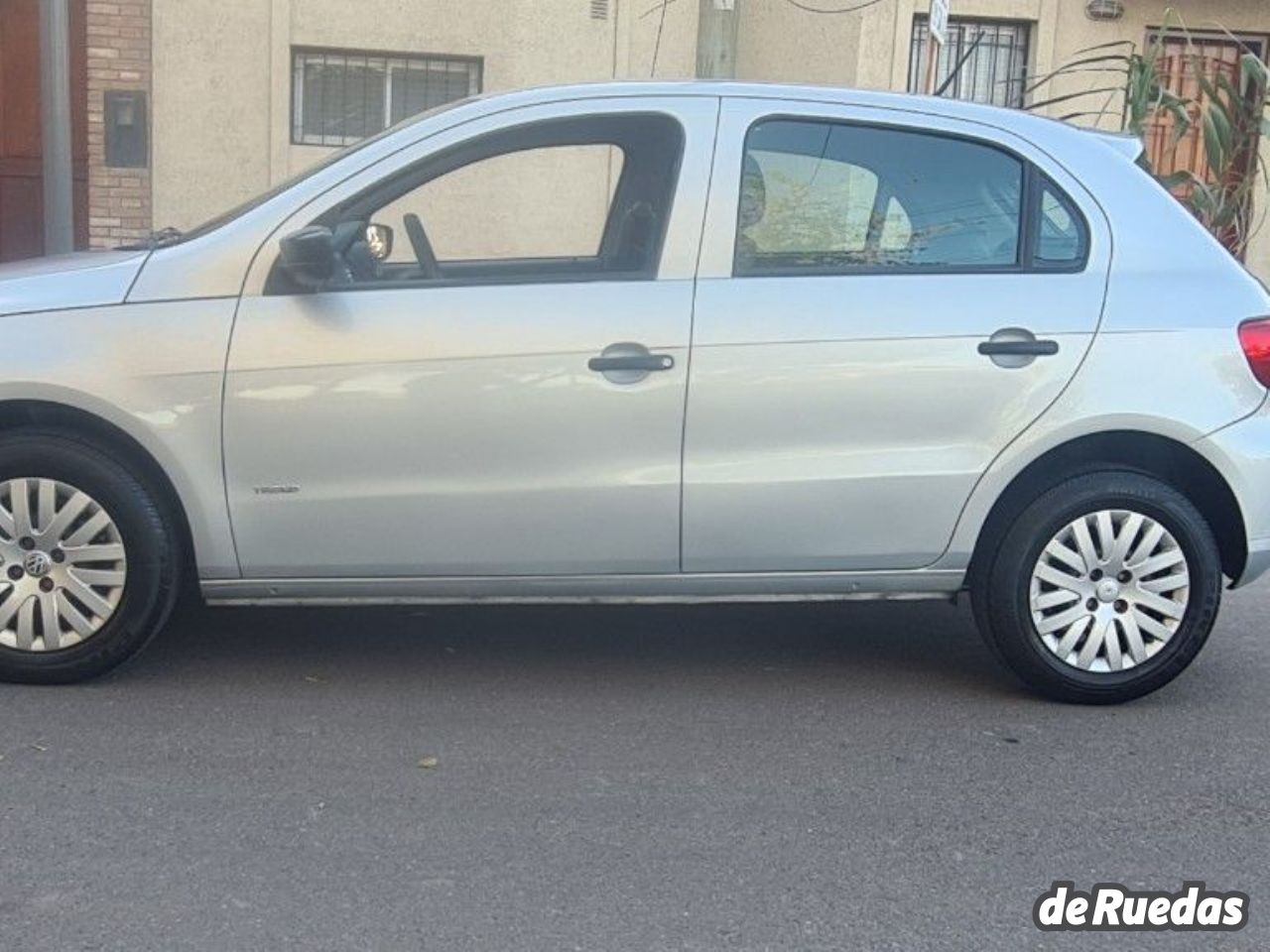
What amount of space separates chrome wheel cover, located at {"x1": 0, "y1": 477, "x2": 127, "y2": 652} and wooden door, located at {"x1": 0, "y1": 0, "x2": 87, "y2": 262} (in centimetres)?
693

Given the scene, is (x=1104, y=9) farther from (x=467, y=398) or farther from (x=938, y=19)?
(x=467, y=398)

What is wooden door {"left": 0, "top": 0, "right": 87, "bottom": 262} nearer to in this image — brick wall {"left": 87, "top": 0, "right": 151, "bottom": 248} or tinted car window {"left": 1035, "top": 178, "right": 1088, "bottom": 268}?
brick wall {"left": 87, "top": 0, "right": 151, "bottom": 248}

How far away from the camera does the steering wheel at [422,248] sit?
4.68 metres

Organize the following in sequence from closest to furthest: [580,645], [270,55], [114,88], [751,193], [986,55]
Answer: [751,193], [580,645], [114,88], [270,55], [986,55]

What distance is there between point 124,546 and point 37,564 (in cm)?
27

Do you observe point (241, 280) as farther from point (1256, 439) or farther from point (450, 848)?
point (1256, 439)

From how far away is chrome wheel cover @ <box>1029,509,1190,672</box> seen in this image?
14.5ft

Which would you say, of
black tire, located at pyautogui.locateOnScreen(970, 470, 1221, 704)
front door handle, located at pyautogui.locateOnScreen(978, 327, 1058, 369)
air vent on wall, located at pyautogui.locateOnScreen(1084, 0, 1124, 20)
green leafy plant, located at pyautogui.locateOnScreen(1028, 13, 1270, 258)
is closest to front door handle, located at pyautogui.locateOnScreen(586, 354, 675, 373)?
front door handle, located at pyautogui.locateOnScreen(978, 327, 1058, 369)

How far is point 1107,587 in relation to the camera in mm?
4449

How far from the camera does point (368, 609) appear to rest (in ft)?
17.8

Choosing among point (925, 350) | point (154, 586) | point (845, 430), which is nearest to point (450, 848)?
point (154, 586)

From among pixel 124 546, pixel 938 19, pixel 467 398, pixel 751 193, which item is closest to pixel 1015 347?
pixel 751 193

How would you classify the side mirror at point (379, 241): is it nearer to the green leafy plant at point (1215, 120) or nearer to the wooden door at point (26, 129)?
the green leafy plant at point (1215, 120)

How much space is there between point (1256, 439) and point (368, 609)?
316 cm
